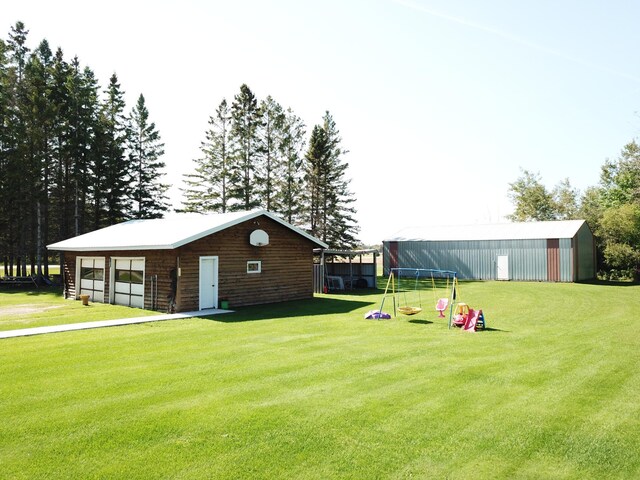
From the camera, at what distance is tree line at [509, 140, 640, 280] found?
105ft

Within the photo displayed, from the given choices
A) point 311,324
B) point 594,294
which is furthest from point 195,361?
point 594,294

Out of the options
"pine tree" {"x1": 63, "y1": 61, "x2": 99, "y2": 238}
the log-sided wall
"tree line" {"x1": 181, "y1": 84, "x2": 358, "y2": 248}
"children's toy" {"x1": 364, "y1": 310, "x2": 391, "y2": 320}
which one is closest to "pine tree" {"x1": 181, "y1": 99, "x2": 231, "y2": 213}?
"tree line" {"x1": 181, "y1": 84, "x2": 358, "y2": 248}

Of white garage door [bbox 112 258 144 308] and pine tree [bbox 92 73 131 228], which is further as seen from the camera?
pine tree [bbox 92 73 131 228]

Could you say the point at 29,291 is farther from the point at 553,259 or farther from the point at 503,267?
the point at 553,259

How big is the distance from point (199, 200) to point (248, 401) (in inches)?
1268

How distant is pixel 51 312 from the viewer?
15906 mm

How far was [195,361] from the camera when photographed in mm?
8672

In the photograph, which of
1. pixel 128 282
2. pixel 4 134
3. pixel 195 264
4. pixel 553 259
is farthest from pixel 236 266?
pixel 553 259

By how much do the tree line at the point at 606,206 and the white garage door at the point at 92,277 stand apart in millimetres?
31425

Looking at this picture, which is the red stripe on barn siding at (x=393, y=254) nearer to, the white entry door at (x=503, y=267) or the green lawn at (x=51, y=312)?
the white entry door at (x=503, y=267)

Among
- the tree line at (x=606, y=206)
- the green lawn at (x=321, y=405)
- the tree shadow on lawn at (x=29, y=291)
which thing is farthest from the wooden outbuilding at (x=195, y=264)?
the tree line at (x=606, y=206)

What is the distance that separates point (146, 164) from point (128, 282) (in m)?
21.9

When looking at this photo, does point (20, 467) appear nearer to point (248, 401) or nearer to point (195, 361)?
point (248, 401)

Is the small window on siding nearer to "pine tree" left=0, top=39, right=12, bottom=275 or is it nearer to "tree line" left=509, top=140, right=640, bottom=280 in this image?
"pine tree" left=0, top=39, right=12, bottom=275
